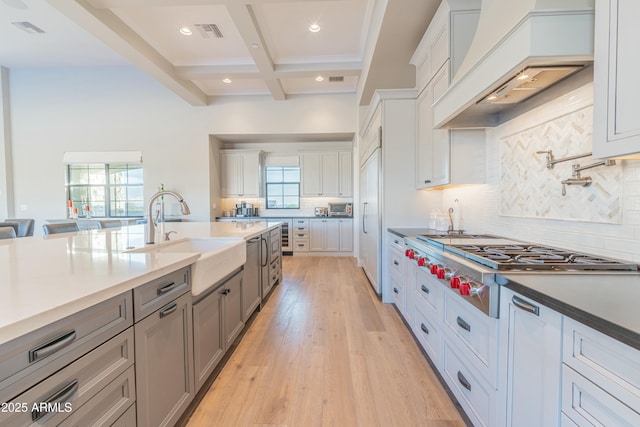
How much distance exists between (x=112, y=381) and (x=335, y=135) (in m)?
5.74

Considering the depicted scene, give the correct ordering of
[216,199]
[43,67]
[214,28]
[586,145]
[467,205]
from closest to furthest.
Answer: [586,145] → [467,205] → [214,28] → [43,67] → [216,199]

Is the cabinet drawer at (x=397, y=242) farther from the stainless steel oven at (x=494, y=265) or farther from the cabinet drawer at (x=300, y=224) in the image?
the cabinet drawer at (x=300, y=224)

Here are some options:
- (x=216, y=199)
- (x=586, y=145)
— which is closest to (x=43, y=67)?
(x=216, y=199)

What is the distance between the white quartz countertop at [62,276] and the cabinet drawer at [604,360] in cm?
145

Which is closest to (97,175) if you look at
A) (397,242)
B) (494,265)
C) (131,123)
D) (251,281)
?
(131,123)

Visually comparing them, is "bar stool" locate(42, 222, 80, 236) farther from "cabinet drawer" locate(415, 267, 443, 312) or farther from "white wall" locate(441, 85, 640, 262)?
"white wall" locate(441, 85, 640, 262)

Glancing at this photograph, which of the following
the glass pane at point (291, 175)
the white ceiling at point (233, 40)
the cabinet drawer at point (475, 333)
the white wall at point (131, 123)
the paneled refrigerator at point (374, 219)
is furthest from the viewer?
the glass pane at point (291, 175)

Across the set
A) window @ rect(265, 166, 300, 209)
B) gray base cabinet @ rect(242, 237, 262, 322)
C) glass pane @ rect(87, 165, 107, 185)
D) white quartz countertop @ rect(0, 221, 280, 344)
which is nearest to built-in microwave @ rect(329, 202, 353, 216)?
window @ rect(265, 166, 300, 209)

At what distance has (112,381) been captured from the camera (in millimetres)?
959

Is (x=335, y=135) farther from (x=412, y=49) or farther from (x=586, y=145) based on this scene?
(x=586, y=145)

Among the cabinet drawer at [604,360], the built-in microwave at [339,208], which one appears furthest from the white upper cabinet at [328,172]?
the cabinet drawer at [604,360]

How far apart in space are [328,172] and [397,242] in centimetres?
375

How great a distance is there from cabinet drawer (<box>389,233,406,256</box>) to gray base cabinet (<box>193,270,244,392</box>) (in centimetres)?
153

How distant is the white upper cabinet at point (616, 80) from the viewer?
0.91 metres
